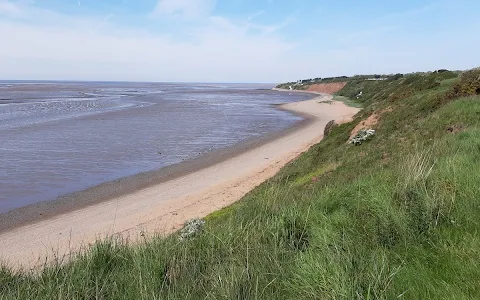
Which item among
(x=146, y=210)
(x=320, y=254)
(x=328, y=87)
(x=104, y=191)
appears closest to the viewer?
(x=320, y=254)

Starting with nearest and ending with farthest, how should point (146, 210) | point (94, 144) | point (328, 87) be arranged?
1. point (146, 210)
2. point (94, 144)
3. point (328, 87)

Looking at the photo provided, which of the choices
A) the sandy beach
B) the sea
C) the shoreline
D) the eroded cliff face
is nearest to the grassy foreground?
the sandy beach

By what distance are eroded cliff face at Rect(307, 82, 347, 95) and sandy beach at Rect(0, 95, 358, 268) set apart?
9106 centimetres

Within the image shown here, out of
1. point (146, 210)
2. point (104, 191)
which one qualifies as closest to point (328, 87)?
point (104, 191)

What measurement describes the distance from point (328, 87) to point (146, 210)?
11338 cm

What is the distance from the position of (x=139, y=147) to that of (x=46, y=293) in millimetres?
24142

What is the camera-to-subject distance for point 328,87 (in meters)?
123

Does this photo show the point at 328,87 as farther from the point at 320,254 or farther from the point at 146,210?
the point at 320,254

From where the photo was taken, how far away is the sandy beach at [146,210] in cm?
1162

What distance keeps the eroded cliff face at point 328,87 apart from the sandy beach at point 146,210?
299 feet

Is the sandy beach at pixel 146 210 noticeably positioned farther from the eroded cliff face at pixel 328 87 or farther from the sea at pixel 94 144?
the eroded cliff face at pixel 328 87

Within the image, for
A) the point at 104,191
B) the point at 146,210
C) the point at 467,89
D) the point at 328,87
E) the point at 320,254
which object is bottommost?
the point at 328,87

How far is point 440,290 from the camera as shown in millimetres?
3607

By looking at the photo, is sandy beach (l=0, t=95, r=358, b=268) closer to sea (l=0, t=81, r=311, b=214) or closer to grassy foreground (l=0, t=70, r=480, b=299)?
sea (l=0, t=81, r=311, b=214)
